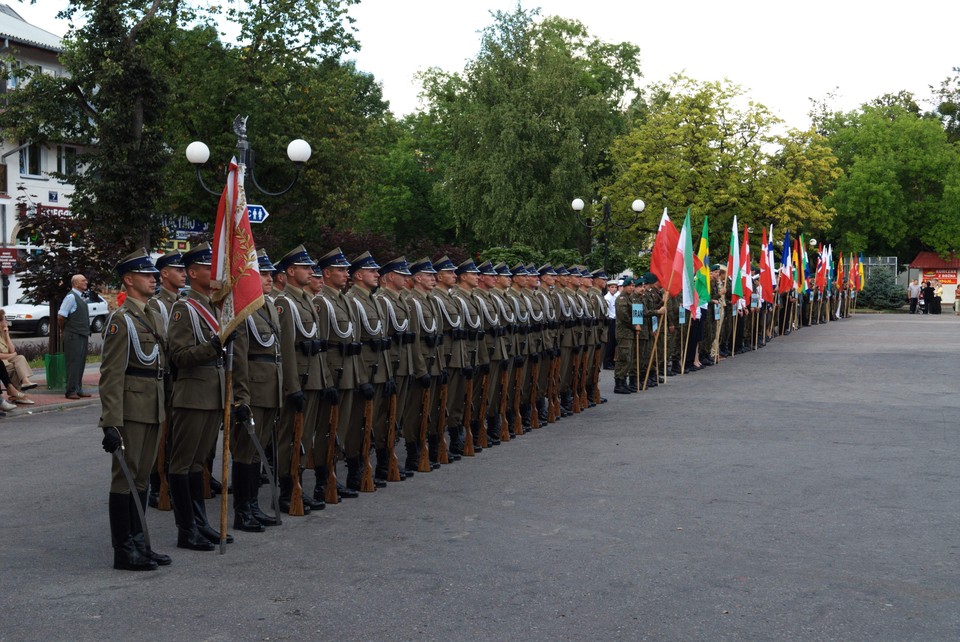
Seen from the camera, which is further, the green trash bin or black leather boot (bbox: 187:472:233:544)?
the green trash bin

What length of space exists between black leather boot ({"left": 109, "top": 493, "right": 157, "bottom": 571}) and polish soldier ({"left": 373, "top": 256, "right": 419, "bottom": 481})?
11.3ft

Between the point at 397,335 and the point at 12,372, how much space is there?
30.2 feet

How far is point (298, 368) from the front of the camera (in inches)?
355

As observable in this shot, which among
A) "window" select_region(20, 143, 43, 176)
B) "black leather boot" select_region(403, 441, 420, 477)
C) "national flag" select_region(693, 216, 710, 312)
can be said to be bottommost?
"black leather boot" select_region(403, 441, 420, 477)

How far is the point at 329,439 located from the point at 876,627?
477cm

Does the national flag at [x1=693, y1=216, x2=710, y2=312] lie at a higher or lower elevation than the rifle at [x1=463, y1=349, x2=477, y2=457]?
higher

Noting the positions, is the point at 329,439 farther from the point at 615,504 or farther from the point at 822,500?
the point at 822,500

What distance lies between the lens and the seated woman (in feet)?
53.3

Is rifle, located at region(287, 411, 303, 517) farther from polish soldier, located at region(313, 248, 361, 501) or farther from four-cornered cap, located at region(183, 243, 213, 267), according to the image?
four-cornered cap, located at region(183, 243, 213, 267)

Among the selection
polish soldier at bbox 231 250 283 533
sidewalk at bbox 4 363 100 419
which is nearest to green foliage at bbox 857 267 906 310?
sidewalk at bbox 4 363 100 419

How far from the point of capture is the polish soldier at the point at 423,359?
1065cm

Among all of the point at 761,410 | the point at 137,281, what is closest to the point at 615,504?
the point at 137,281

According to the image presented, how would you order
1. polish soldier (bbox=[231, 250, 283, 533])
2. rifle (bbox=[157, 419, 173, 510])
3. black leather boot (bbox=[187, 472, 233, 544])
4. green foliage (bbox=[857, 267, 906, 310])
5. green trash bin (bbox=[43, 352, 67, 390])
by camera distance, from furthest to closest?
green foliage (bbox=[857, 267, 906, 310]) → green trash bin (bbox=[43, 352, 67, 390]) → rifle (bbox=[157, 419, 173, 510]) → polish soldier (bbox=[231, 250, 283, 533]) → black leather boot (bbox=[187, 472, 233, 544])

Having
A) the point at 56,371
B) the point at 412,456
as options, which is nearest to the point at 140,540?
the point at 412,456
